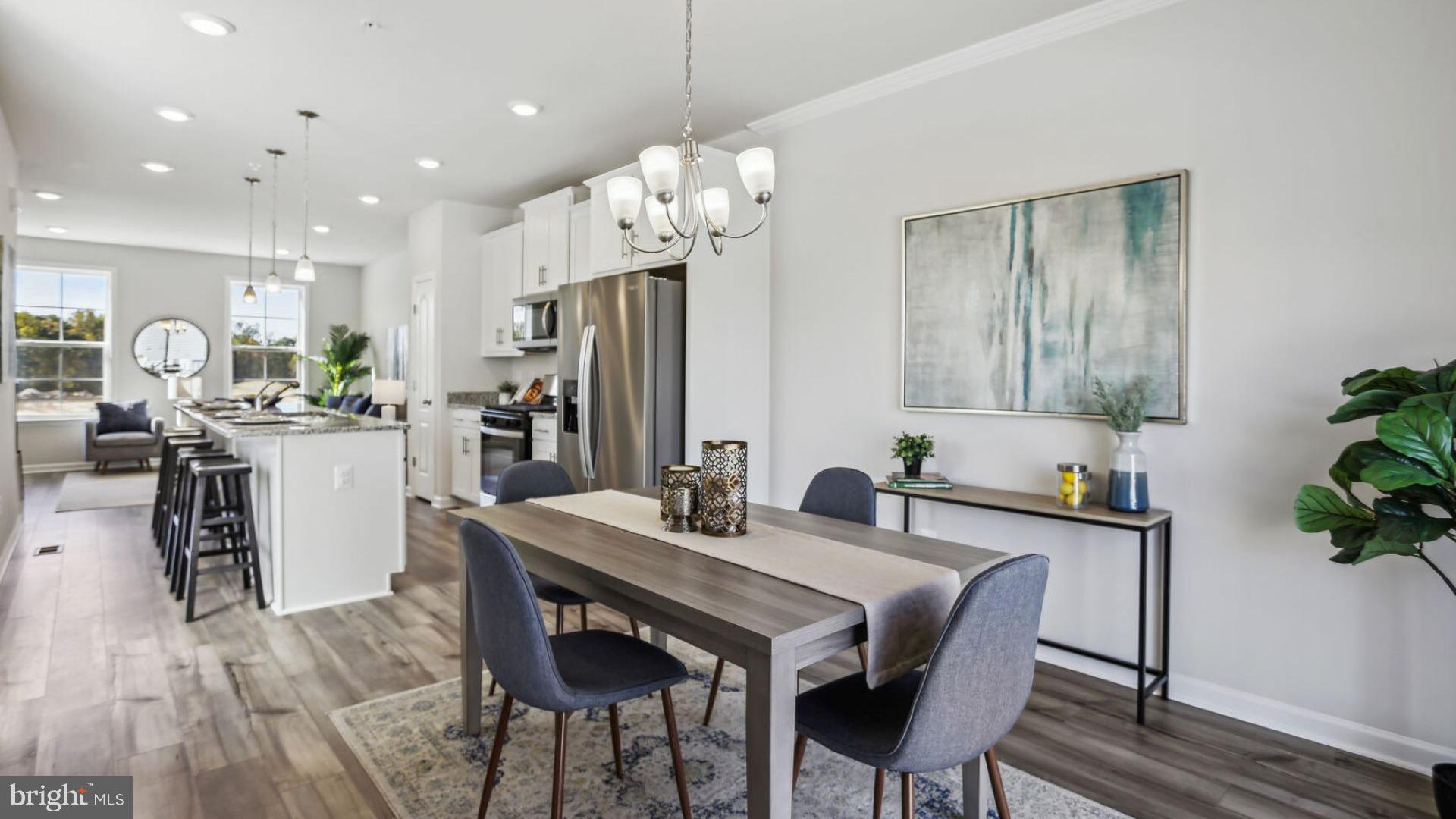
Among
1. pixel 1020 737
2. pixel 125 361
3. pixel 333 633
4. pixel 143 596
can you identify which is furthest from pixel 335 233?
pixel 1020 737

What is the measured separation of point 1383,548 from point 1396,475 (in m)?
0.20

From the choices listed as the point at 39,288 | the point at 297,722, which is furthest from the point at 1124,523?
the point at 39,288

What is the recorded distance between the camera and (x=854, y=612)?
1.53 metres

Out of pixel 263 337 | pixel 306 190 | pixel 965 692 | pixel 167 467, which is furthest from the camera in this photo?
pixel 263 337

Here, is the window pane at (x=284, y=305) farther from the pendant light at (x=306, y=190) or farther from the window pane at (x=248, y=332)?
the pendant light at (x=306, y=190)

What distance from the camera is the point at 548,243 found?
223 inches

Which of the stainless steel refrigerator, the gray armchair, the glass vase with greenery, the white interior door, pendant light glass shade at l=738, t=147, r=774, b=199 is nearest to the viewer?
pendant light glass shade at l=738, t=147, r=774, b=199

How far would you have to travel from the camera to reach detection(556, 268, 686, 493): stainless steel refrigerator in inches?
160

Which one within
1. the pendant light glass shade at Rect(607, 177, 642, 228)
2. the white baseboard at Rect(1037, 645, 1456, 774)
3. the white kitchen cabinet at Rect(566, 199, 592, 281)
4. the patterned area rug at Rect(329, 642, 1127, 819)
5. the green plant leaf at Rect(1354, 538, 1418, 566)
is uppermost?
the white kitchen cabinet at Rect(566, 199, 592, 281)

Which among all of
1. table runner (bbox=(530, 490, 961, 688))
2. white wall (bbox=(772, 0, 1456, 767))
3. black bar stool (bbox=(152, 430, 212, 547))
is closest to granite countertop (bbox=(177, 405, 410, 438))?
black bar stool (bbox=(152, 430, 212, 547))

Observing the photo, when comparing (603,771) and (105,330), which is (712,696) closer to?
(603,771)

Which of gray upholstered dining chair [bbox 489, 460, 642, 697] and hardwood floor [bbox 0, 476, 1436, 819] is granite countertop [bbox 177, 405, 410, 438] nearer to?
hardwood floor [bbox 0, 476, 1436, 819]

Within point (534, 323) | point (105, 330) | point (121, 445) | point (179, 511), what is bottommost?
point (179, 511)

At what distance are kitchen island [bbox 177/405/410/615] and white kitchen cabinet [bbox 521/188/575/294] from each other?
191 cm
